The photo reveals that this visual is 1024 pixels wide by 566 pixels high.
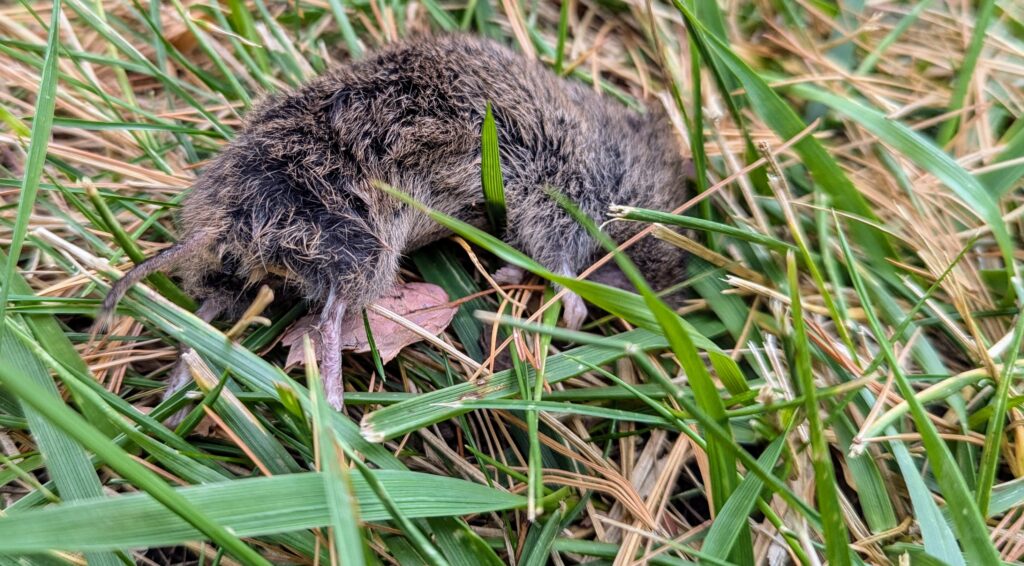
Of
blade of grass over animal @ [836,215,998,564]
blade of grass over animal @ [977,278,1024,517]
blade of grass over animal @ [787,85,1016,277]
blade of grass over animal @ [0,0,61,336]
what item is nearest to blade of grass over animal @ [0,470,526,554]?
blade of grass over animal @ [0,0,61,336]

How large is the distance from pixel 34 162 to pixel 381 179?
98 cm

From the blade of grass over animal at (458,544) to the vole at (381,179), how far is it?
53 centimetres

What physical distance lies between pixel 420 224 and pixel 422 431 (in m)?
0.72

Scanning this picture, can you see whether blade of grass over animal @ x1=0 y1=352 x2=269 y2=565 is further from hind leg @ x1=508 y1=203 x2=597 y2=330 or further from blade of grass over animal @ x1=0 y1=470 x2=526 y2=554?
hind leg @ x1=508 y1=203 x2=597 y2=330

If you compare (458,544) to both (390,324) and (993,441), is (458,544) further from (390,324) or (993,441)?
(993,441)

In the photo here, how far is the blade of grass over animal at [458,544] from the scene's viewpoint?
182cm

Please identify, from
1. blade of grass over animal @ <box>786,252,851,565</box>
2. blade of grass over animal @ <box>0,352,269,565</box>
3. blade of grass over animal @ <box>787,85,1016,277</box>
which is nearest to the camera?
blade of grass over animal @ <box>0,352,269,565</box>

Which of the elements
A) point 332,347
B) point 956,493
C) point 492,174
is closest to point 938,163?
point 956,493

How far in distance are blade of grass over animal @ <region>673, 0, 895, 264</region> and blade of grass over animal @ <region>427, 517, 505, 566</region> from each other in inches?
73.6

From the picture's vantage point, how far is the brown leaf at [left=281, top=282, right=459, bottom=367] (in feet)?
7.39

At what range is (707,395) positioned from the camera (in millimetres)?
1798

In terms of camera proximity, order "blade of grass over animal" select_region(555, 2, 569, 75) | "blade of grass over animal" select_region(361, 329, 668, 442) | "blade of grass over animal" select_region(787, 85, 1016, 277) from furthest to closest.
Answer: "blade of grass over animal" select_region(555, 2, 569, 75), "blade of grass over animal" select_region(787, 85, 1016, 277), "blade of grass over animal" select_region(361, 329, 668, 442)

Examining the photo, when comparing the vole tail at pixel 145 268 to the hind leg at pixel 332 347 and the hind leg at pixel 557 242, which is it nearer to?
the hind leg at pixel 332 347

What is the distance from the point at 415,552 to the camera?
185 centimetres
